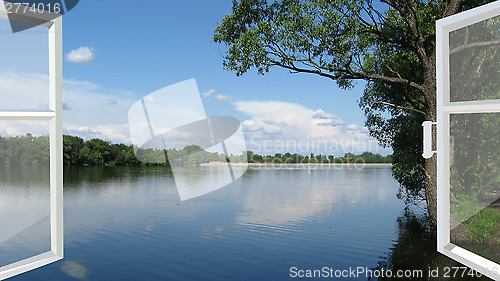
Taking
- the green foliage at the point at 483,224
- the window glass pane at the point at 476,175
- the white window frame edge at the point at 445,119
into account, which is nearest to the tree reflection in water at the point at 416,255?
the green foliage at the point at 483,224

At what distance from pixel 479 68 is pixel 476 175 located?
184 cm

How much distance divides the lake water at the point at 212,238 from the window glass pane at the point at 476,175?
1.35 metres

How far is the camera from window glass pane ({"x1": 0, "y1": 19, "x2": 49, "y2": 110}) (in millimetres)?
2758

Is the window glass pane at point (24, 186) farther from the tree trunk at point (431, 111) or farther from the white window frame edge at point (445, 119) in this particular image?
the tree trunk at point (431, 111)

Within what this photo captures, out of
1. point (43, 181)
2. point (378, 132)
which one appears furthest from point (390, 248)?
point (43, 181)

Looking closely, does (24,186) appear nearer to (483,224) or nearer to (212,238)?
(483,224)

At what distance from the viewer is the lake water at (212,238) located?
588cm

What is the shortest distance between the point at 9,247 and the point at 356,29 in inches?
237

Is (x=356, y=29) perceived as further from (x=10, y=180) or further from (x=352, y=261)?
(x=10, y=180)

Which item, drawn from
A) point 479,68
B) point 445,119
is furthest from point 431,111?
point 445,119

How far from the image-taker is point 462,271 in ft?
19.7

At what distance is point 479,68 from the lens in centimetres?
618

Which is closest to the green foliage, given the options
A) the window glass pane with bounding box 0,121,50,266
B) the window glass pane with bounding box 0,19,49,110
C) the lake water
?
the lake water

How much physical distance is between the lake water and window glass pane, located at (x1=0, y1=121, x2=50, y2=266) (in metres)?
0.02
